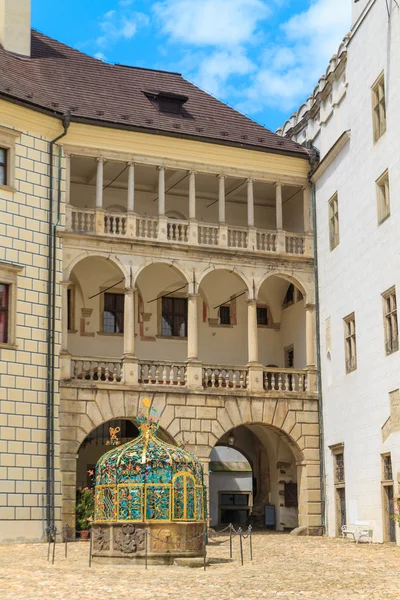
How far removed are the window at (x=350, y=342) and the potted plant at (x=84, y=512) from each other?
716 centimetres

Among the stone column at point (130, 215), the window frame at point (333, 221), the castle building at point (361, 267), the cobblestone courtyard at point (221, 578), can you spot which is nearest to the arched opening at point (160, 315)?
the stone column at point (130, 215)

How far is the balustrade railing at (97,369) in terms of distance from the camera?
84.1 feet

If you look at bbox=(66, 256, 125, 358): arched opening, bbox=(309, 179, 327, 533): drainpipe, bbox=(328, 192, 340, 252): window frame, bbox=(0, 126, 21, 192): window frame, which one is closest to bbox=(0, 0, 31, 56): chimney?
bbox=(0, 126, 21, 192): window frame

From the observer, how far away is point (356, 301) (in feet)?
82.5

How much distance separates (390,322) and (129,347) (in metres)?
6.94

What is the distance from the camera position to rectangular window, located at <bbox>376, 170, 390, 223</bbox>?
23.6m

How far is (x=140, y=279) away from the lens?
30031mm

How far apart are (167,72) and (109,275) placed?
7206mm

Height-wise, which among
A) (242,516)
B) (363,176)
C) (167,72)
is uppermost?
(167,72)

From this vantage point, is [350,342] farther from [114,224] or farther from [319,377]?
[114,224]

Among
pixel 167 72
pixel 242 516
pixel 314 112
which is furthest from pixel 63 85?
pixel 242 516

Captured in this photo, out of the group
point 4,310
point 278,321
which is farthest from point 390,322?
point 4,310

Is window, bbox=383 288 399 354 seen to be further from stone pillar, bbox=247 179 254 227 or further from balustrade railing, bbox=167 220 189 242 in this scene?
balustrade railing, bbox=167 220 189 242

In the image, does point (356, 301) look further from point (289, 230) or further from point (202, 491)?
point (202, 491)
